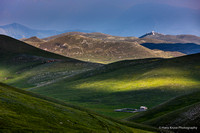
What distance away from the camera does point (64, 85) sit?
159750 millimetres

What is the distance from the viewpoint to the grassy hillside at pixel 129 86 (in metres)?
104

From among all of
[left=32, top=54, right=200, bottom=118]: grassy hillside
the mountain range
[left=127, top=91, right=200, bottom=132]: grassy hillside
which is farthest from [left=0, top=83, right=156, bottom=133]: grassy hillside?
[left=32, top=54, right=200, bottom=118]: grassy hillside

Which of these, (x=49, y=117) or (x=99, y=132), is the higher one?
(x=49, y=117)

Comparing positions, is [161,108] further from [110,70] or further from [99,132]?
[110,70]

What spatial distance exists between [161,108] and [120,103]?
1501 inches

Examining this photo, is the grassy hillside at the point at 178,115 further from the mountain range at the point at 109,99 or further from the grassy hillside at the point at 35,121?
the grassy hillside at the point at 35,121

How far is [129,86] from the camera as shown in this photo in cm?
13212

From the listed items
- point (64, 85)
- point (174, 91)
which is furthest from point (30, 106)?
point (64, 85)

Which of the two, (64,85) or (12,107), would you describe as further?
(64,85)

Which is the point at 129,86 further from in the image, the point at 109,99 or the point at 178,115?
the point at 178,115

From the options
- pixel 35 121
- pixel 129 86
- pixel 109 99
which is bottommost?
pixel 109 99

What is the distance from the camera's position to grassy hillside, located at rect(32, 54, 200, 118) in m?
104

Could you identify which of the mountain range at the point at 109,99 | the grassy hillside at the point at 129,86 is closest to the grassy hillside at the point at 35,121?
the mountain range at the point at 109,99

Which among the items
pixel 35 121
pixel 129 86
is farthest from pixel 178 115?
pixel 129 86
